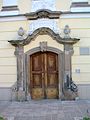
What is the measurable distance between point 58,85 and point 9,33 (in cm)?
308

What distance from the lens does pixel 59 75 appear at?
13.9 m

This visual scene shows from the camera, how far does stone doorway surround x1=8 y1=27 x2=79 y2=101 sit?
1363cm

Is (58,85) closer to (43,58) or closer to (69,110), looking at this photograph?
(43,58)

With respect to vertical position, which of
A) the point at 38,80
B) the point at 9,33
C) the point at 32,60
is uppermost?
the point at 9,33

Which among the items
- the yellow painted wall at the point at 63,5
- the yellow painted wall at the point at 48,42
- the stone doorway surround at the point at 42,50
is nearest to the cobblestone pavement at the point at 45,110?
the stone doorway surround at the point at 42,50

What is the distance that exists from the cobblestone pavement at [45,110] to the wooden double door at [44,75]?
24.0 inches

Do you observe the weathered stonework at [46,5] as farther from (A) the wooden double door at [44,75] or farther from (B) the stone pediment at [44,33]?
(A) the wooden double door at [44,75]

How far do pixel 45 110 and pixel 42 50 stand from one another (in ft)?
10.3

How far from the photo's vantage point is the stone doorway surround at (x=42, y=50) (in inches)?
537

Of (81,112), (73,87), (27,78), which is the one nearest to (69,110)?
(81,112)

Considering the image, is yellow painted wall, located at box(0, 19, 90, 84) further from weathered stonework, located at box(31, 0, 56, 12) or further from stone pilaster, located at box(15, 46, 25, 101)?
weathered stonework, located at box(31, 0, 56, 12)

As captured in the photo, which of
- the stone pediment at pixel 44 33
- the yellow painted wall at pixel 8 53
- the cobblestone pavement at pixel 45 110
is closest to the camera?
the cobblestone pavement at pixel 45 110

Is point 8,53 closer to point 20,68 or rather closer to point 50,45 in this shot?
point 20,68

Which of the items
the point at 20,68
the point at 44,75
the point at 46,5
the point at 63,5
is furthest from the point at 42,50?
the point at 63,5
